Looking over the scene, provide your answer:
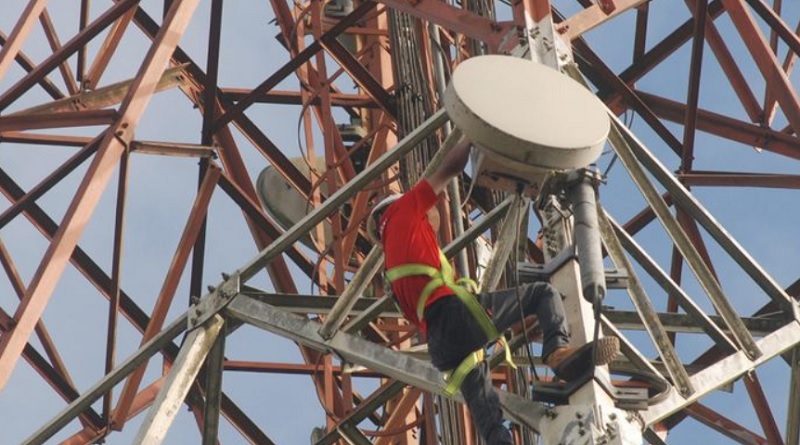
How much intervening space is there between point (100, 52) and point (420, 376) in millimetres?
8433

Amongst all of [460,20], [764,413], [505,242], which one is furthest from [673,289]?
[764,413]

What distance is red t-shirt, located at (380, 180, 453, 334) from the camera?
11.9m

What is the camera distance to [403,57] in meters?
19.4

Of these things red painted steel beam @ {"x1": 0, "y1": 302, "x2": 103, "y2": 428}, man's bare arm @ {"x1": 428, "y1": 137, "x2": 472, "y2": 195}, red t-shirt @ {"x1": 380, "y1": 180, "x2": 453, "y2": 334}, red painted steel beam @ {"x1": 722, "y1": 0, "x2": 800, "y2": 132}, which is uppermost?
red painted steel beam @ {"x1": 722, "y1": 0, "x2": 800, "y2": 132}

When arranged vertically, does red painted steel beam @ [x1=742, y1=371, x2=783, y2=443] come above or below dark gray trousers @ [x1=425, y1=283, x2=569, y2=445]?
above

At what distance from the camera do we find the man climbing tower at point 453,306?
11.3 m

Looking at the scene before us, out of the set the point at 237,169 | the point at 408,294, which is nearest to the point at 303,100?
the point at 237,169

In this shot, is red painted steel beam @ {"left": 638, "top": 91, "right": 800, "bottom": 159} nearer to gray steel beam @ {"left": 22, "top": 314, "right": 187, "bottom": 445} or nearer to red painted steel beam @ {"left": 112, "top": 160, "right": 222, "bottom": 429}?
red painted steel beam @ {"left": 112, "top": 160, "right": 222, "bottom": 429}

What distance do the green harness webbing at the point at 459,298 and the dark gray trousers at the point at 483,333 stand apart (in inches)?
1.4

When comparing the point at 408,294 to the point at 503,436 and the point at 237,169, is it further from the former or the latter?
the point at 237,169

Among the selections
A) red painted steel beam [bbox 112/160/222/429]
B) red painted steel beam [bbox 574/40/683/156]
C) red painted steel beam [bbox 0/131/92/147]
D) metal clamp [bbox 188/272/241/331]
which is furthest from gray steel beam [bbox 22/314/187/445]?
red painted steel beam [bbox 574/40/683/156]

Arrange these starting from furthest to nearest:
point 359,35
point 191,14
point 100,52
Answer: point 359,35 → point 100,52 → point 191,14

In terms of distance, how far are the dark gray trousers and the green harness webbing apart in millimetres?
34

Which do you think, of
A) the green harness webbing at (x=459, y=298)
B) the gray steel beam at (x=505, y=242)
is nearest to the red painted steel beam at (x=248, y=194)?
the gray steel beam at (x=505, y=242)
